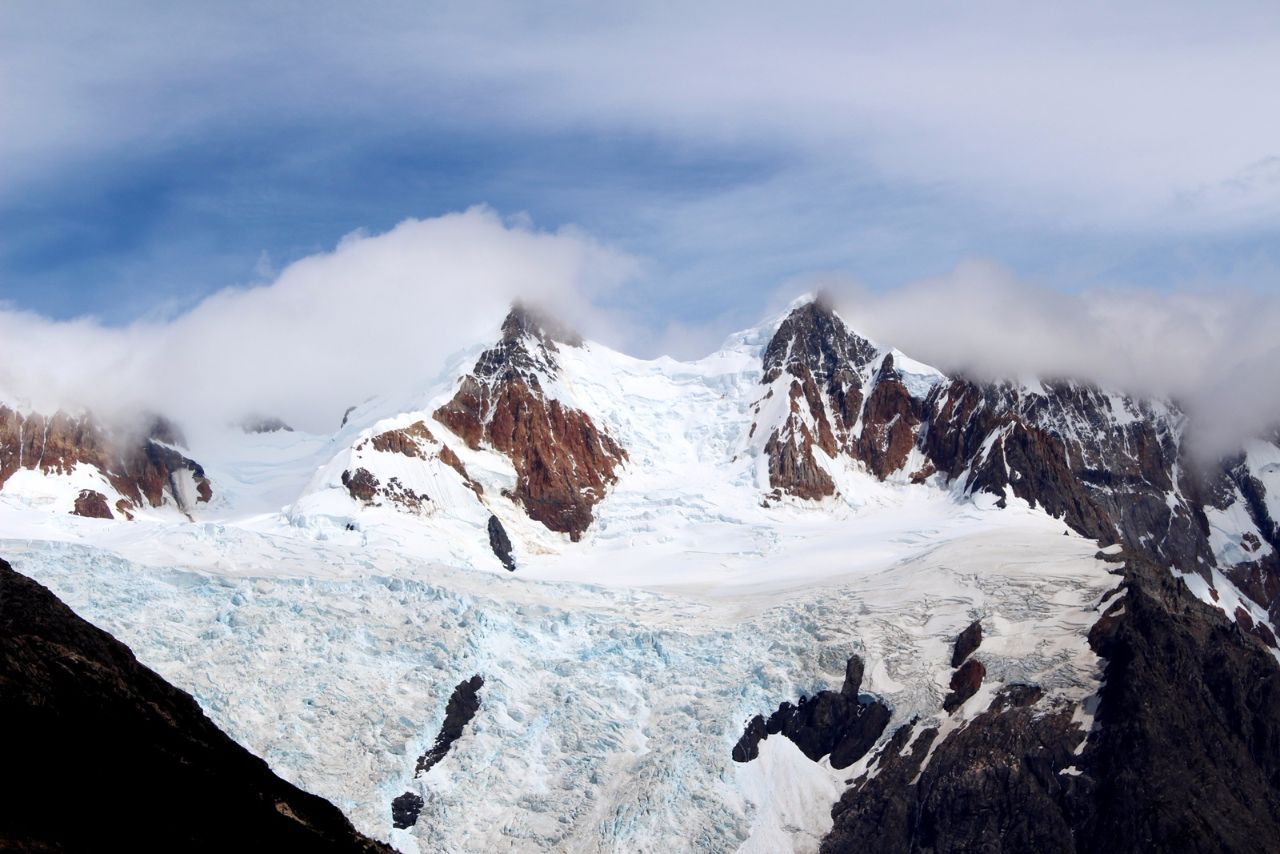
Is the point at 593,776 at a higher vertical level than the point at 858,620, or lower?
lower

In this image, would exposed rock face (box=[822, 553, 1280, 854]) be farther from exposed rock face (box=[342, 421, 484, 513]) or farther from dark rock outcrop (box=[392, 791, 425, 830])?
exposed rock face (box=[342, 421, 484, 513])

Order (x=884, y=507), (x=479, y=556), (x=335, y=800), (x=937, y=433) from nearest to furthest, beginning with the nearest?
1. (x=335, y=800)
2. (x=479, y=556)
3. (x=884, y=507)
4. (x=937, y=433)

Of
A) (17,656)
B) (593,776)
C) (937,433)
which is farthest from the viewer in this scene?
(937,433)

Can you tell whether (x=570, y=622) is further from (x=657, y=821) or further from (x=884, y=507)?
(x=884, y=507)

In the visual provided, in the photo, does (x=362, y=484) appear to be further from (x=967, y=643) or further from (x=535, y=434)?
(x=967, y=643)

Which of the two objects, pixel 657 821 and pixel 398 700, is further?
pixel 398 700

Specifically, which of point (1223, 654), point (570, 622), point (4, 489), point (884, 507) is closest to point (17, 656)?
point (570, 622)

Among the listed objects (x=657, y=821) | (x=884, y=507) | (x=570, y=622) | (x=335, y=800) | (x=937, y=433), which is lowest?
(x=335, y=800)

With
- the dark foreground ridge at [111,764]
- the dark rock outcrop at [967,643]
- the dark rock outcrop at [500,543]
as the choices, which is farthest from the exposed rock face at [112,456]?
the dark foreground ridge at [111,764]
